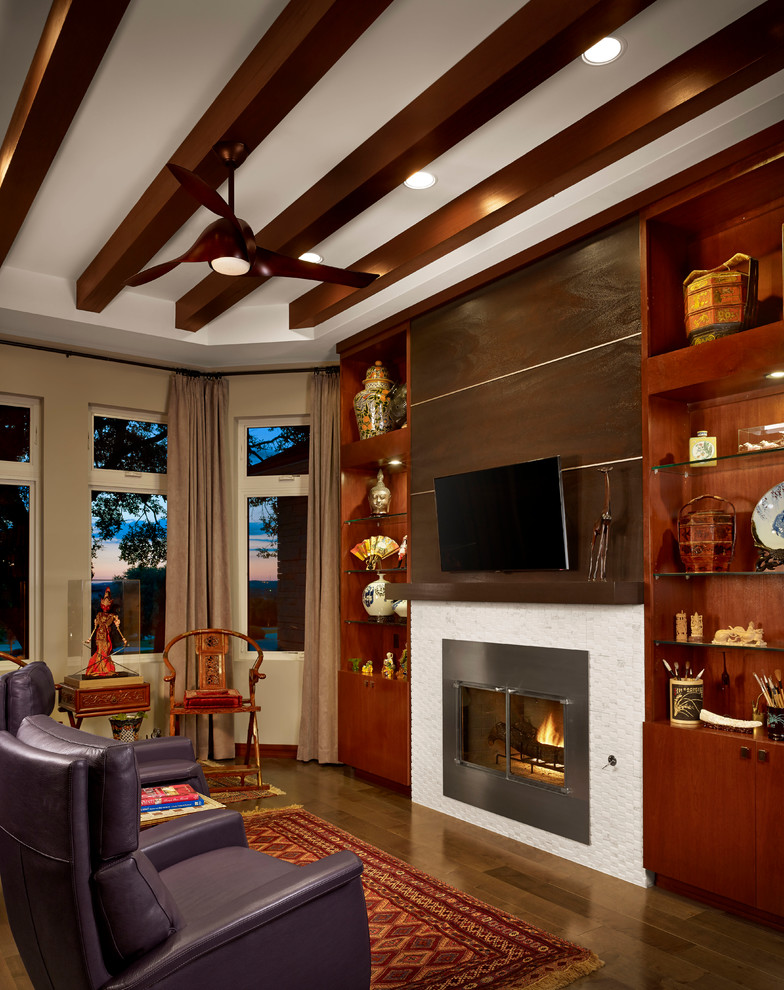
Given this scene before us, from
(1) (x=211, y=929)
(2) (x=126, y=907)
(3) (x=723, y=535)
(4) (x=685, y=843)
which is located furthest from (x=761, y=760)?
(2) (x=126, y=907)

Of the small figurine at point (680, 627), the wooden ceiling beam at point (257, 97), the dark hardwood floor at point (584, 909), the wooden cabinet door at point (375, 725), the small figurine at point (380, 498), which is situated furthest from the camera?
the small figurine at point (380, 498)

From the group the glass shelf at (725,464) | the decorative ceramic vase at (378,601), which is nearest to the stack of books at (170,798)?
the decorative ceramic vase at (378,601)

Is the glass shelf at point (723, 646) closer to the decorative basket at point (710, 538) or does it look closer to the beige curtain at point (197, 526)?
the decorative basket at point (710, 538)

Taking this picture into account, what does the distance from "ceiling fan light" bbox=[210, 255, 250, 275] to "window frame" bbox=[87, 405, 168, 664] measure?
9.02ft

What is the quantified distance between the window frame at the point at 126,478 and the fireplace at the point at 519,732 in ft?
8.37

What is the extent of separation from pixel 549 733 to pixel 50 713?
7.61 ft

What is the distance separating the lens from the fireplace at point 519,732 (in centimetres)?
376

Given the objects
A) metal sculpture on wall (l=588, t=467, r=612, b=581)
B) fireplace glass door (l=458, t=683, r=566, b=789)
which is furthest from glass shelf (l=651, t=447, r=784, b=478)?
fireplace glass door (l=458, t=683, r=566, b=789)

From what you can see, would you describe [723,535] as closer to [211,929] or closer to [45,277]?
[211,929]

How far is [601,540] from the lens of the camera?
3.72 meters

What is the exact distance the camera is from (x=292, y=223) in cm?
405

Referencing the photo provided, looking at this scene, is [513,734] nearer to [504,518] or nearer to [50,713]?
[504,518]

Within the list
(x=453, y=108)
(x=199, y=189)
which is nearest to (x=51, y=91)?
(x=199, y=189)

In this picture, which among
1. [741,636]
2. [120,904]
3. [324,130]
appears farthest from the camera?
[324,130]
